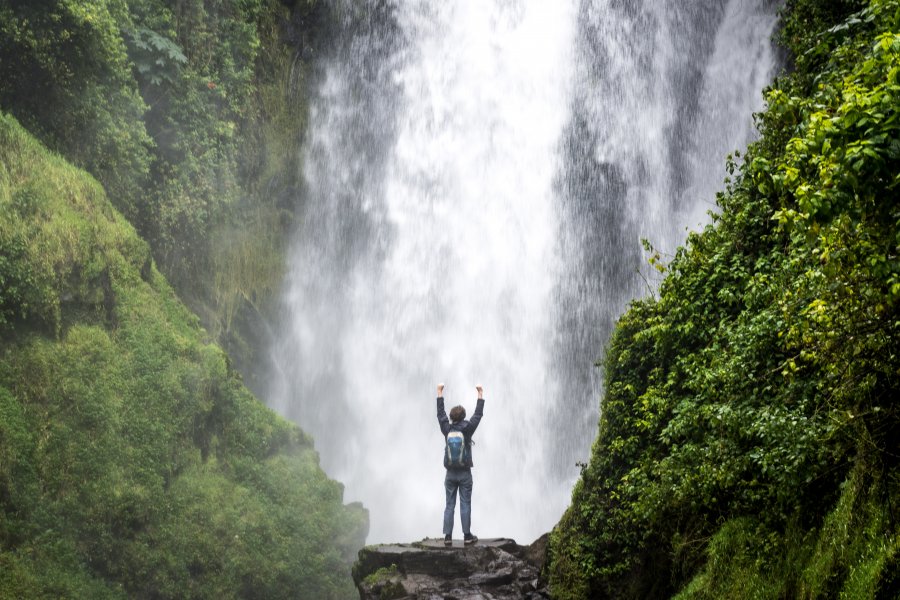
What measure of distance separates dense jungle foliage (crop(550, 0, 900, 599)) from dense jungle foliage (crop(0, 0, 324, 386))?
11.6 m

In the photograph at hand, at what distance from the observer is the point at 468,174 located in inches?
974

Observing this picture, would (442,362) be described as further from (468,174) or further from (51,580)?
(51,580)

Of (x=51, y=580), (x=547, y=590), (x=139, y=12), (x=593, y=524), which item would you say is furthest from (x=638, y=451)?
(x=139, y=12)

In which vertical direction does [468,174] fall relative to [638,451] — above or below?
above

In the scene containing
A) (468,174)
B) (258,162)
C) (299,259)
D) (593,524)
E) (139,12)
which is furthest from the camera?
(468,174)

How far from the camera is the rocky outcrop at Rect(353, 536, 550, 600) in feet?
30.2

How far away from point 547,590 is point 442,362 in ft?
48.9

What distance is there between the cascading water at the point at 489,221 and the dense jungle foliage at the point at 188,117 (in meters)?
1.72

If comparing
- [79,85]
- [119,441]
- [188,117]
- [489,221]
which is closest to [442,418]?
[119,441]

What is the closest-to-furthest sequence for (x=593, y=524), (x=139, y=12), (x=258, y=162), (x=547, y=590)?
(x=593, y=524), (x=547, y=590), (x=139, y=12), (x=258, y=162)

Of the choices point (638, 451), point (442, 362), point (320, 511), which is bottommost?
point (638, 451)

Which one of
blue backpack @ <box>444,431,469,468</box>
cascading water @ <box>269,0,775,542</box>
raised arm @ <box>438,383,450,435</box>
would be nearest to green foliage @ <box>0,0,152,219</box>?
cascading water @ <box>269,0,775,542</box>

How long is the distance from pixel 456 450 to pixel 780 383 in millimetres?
4770

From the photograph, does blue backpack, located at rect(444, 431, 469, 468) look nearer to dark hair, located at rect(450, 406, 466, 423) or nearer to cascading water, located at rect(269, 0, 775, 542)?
dark hair, located at rect(450, 406, 466, 423)
